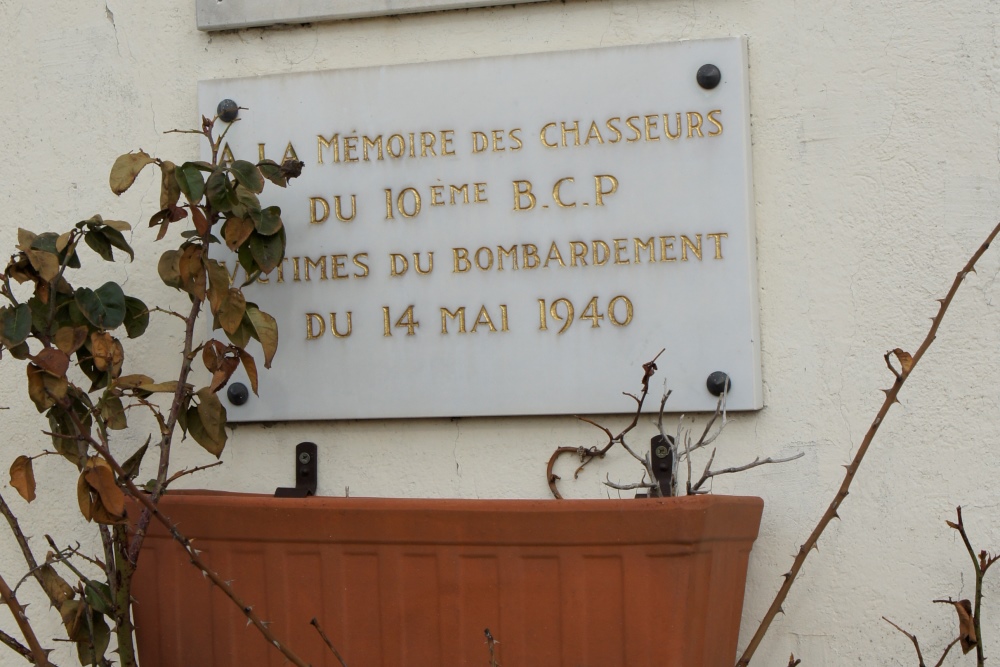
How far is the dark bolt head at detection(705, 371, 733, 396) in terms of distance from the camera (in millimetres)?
2070

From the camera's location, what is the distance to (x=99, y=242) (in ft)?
6.85

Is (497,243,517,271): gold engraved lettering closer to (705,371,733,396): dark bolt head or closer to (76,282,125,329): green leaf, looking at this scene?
(705,371,733,396): dark bolt head

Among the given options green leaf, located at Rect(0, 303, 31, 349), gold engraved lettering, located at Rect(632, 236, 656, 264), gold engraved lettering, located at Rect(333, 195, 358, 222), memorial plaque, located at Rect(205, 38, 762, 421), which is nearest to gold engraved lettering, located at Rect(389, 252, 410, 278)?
→ memorial plaque, located at Rect(205, 38, 762, 421)

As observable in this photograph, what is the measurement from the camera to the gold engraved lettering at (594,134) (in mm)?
2166

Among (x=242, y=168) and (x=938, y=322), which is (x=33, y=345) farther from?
(x=938, y=322)

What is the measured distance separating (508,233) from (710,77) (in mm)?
451

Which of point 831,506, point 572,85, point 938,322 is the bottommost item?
point 831,506

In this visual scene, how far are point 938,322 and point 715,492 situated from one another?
473 millimetres

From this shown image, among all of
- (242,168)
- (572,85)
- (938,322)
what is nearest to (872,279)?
(938,322)

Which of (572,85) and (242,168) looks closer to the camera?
(242,168)

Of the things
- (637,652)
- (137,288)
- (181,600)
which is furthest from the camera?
(137,288)

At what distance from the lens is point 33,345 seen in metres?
2.36

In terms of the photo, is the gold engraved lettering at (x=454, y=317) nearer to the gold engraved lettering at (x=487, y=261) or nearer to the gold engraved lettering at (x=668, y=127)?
the gold engraved lettering at (x=487, y=261)

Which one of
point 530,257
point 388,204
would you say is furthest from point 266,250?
point 530,257
